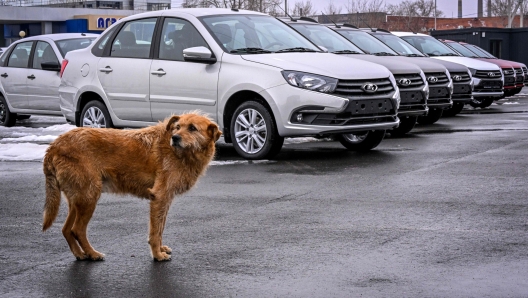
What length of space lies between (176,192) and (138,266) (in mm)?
562

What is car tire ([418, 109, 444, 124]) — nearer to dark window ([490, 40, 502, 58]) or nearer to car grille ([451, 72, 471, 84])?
car grille ([451, 72, 471, 84])

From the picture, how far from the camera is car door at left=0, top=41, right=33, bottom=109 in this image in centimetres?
1673

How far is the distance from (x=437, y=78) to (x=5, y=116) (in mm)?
8678

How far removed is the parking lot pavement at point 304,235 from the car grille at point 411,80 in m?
2.91

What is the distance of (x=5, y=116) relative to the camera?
17422mm

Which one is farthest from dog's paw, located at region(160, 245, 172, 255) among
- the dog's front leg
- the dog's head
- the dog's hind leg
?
the dog's head

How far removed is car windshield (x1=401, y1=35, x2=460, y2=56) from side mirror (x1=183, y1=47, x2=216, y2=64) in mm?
10088

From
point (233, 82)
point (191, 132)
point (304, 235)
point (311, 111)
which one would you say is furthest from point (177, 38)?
point (191, 132)

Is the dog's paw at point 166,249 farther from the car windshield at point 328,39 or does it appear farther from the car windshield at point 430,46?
the car windshield at point 430,46

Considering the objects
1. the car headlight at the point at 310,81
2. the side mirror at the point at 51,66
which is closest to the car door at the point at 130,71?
the car headlight at the point at 310,81

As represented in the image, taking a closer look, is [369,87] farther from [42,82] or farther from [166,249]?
[42,82]

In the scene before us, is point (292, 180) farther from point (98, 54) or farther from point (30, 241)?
point (98, 54)

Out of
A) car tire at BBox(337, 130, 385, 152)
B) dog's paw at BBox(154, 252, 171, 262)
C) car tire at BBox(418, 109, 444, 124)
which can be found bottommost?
dog's paw at BBox(154, 252, 171, 262)

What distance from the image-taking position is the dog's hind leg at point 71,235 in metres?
5.71
